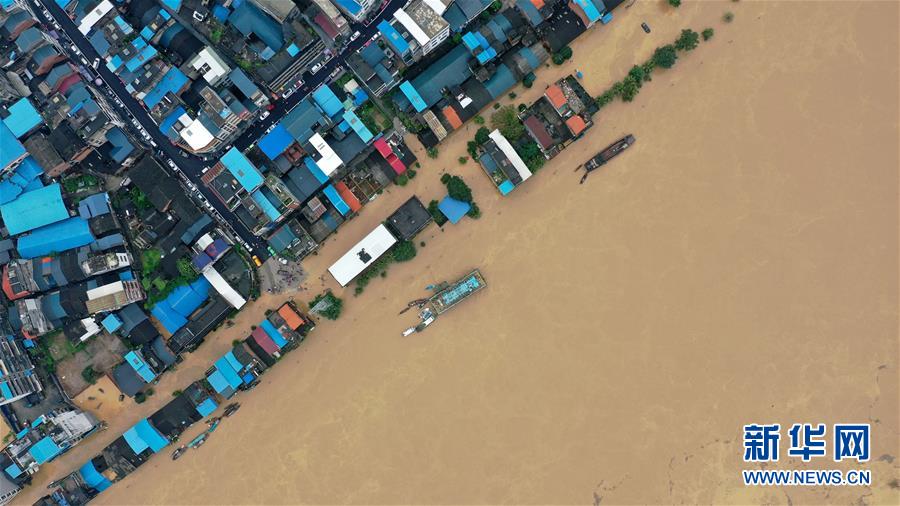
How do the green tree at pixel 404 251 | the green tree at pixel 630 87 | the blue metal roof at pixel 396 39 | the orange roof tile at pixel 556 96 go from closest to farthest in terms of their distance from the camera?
1. the blue metal roof at pixel 396 39
2. the orange roof tile at pixel 556 96
3. the green tree at pixel 630 87
4. the green tree at pixel 404 251

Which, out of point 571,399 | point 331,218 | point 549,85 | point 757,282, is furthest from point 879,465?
point 331,218

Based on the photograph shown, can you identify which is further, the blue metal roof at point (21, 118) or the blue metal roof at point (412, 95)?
the blue metal roof at point (21, 118)

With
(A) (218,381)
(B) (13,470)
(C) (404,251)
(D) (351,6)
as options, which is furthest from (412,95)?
(B) (13,470)

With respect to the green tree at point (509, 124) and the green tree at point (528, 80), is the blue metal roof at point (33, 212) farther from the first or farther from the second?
the green tree at point (528, 80)

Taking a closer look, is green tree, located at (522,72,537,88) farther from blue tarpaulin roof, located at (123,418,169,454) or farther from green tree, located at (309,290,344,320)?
blue tarpaulin roof, located at (123,418,169,454)

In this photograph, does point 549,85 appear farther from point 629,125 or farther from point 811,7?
point 811,7

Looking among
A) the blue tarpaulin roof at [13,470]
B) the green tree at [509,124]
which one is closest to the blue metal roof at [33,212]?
the blue tarpaulin roof at [13,470]
